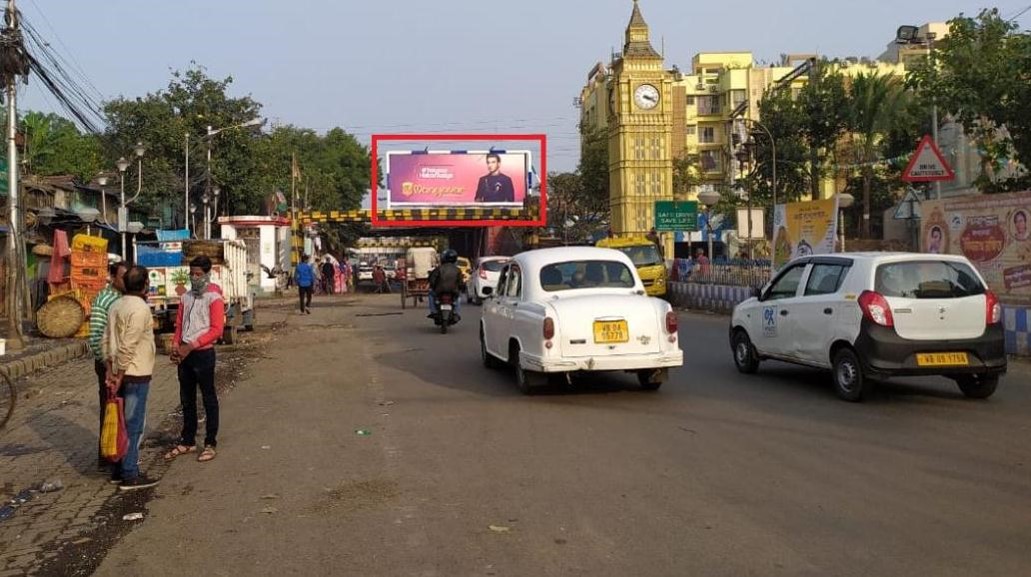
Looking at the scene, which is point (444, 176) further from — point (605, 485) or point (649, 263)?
point (605, 485)

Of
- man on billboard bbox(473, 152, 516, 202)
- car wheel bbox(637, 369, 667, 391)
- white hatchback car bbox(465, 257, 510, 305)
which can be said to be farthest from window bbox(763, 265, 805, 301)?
man on billboard bbox(473, 152, 516, 202)

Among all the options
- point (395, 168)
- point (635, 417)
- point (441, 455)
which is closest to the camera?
point (441, 455)

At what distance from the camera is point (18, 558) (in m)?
5.19

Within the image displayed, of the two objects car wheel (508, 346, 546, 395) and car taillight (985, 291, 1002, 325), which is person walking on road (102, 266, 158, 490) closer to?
car wheel (508, 346, 546, 395)

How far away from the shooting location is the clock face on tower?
6012 centimetres

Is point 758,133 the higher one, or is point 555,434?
point 758,133

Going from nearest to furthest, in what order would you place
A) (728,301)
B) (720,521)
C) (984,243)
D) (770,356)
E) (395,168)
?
(720,521) → (770,356) → (984,243) → (728,301) → (395,168)

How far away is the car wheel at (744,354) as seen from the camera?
1197 cm

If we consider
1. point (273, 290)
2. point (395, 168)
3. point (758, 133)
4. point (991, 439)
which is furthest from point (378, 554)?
point (758, 133)

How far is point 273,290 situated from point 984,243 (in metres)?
33.6

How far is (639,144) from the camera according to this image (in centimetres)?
5962

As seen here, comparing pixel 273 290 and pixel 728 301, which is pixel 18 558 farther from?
pixel 273 290

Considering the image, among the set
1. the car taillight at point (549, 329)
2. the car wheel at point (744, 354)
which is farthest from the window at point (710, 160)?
the car taillight at point (549, 329)

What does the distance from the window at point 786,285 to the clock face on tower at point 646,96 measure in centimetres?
5011
